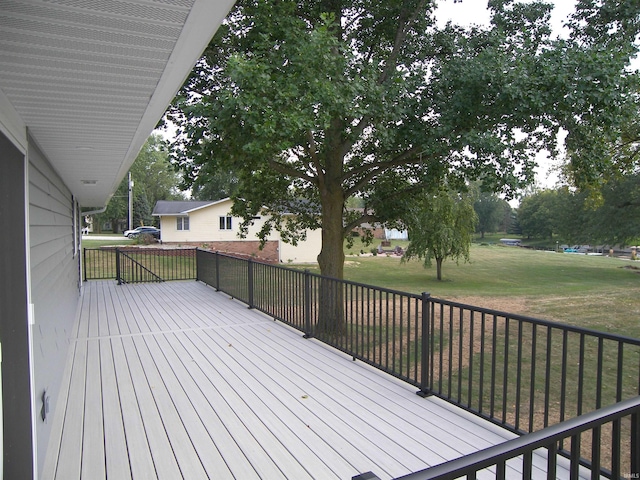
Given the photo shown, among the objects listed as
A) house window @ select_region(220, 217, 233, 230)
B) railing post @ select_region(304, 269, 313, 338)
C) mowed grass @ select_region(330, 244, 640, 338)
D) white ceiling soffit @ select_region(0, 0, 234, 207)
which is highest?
white ceiling soffit @ select_region(0, 0, 234, 207)

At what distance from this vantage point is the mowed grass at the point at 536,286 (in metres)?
11.4

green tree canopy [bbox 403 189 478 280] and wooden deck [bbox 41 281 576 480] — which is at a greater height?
green tree canopy [bbox 403 189 478 280]

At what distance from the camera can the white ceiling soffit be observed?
124 centimetres

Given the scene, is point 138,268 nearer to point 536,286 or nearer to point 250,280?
point 250,280

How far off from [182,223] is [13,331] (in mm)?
23597

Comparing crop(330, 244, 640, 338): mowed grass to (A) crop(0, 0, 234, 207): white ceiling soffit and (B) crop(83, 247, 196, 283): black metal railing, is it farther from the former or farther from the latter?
(A) crop(0, 0, 234, 207): white ceiling soffit

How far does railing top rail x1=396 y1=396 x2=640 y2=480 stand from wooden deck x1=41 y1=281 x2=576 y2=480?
141 cm

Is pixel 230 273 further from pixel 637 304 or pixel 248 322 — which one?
pixel 637 304

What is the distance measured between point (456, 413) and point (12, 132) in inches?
133

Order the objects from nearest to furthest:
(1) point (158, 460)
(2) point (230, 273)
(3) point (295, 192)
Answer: (1) point (158, 460) → (2) point (230, 273) → (3) point (295, 192)

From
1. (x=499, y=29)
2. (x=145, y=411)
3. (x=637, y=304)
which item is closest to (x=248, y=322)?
(x=145, y=411)

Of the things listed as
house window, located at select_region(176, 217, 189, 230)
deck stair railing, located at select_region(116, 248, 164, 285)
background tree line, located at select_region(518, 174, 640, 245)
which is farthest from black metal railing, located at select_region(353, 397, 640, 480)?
house window, located at select_region(176, 217, 189, 230)

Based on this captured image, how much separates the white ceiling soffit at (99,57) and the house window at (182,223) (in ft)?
74.9

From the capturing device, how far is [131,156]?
3801 millimetres
